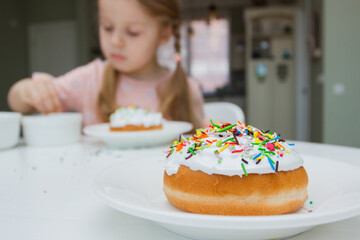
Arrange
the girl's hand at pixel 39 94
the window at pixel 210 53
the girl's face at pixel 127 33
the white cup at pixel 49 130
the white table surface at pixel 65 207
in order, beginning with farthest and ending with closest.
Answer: the window at pixel 210 53
the girl's face at pixel 127 33
the girl's hand at pixel 39 94
the white cup at pixel 49 130
the white table surface at pixel 65 207

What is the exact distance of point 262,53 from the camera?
564 cm

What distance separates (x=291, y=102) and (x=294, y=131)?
1.65 ft

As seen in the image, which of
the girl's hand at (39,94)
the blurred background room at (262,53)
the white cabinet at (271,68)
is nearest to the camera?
the girl's hand at (39,94)

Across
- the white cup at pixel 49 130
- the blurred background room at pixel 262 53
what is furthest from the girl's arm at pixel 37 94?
the blurred background room at pixel 262 53

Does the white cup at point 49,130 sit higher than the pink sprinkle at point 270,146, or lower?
lower

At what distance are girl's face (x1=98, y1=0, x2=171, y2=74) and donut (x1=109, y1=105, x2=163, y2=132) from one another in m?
0.45

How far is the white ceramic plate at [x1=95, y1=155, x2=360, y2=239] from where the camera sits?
0.29 meters

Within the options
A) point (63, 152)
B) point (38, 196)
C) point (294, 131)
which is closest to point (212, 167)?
point (38, 196)

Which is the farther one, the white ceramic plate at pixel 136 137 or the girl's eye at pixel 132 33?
the girl's eye at pixel 132 33

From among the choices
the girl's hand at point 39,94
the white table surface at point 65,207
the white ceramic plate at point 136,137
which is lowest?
the white table surface at point 65,207

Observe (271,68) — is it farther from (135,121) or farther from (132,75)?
(135,121)

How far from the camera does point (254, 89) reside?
5.62 meters

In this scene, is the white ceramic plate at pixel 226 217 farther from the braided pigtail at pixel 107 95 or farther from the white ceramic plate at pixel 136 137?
the braided pigtail at pixel 107 95

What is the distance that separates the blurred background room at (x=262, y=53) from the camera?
329 cm
